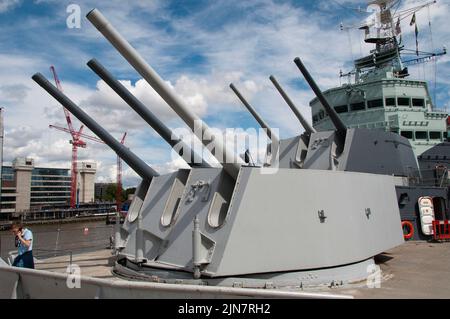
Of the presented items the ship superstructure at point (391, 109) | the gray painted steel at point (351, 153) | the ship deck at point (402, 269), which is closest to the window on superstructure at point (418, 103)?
the ship superstructure at point (391, 109)

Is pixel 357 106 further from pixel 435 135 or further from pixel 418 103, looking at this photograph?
pixel 435 135

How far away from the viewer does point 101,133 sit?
6898 mm

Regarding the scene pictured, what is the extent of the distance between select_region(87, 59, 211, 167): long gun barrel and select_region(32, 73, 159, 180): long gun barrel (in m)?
0.72

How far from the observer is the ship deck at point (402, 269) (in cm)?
482

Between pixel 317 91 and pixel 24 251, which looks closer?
pixel 24 251

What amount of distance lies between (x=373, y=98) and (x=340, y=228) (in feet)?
39.5

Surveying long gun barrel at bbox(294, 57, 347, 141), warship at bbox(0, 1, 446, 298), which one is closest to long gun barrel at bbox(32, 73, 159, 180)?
warship at bbox(0, 1, 446, 298)

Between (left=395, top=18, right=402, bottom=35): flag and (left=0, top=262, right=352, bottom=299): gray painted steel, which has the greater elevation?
(left=395, top=18, right=402, bottom=35): flag

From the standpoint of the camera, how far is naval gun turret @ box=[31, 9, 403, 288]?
4.81 m

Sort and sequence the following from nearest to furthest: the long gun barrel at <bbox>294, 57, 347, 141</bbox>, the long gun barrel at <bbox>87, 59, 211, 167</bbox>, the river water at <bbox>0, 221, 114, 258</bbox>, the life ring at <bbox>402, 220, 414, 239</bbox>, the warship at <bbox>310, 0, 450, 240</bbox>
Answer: the long gun barrel at <bbox>87, 59, 211, 167</bbox>
the river water at <bbox>0, 221, 114, 258</bbox>
the long gun barrel at <bbox>294, 57, 347, 141</bbox>
the life ring at <bbox>402, 220, 414, 239</bbox>
the warship at <bbox>310, 0, 450, 240</bbox>

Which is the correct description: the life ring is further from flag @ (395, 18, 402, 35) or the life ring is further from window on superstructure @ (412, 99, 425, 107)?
flag @ (395, 18, 402, 35)

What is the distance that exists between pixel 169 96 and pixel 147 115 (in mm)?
1567

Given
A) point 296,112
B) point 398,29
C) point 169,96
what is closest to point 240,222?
point 169,96
